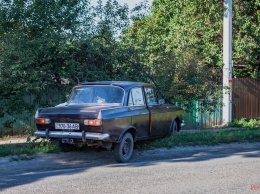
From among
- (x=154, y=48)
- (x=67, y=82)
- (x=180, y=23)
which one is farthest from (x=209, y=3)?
(x=67, y=82)

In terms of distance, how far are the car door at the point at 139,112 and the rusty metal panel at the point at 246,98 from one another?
33.5ft

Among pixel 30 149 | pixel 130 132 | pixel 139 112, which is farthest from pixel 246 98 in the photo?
pixel 30 149

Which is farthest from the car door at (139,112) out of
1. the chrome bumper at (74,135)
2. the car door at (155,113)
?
the chrome bumper at (74,135)

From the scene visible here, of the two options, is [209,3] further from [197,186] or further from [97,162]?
[197,186]

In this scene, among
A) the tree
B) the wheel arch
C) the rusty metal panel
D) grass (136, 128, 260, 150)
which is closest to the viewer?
the wheel arch

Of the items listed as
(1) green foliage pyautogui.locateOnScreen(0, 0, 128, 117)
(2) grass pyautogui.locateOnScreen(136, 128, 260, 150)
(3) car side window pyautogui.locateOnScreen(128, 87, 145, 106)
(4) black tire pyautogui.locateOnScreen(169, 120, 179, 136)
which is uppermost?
(1) green foliage pyautogui.locateOnScreen(0, 0, 128, 117)

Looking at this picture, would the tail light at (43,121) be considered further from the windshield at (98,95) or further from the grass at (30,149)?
the windshield at (98,95)

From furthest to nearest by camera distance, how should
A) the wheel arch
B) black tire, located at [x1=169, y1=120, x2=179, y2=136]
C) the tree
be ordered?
the tree
black tire, located at [x1=169, y1=120, x2=179, y2=136]
the wheel arch

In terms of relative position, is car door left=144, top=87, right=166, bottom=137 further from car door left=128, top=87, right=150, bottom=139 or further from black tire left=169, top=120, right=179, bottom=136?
black tire left=169, top=120, right=179, bottom=136

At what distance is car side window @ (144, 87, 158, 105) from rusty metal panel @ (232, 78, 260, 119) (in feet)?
30.8

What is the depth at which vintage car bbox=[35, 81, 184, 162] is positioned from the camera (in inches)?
339

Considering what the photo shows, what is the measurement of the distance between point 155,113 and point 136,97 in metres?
0.78

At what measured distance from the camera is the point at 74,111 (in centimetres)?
887

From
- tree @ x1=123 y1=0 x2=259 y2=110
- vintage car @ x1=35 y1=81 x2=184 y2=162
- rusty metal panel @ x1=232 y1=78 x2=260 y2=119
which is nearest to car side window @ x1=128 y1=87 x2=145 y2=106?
vintage car @ x1=35 y1=81 x2=184 y2=162
